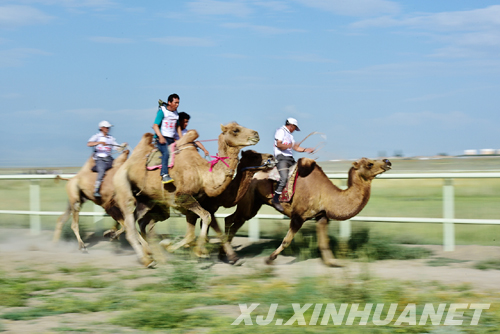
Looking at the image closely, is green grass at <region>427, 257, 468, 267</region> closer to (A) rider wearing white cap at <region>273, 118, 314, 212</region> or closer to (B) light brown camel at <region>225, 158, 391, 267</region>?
(B) light brown camel at <region>225, 158, 391, 267</region>

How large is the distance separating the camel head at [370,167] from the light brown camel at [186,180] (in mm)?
1807

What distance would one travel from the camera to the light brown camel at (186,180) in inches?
382

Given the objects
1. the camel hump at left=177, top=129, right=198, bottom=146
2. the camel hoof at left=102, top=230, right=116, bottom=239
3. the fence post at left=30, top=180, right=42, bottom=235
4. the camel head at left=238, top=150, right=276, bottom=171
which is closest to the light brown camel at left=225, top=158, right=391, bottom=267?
the camel head at left=238, top=150, right=276, bottom=171

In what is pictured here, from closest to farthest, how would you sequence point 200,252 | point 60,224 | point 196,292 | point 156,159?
point 196,292, point 200,252, point 156,159, point 60,224

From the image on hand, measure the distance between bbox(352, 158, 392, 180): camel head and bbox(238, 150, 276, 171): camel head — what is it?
1.48 metres

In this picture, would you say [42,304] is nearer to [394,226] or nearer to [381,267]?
[381,267]

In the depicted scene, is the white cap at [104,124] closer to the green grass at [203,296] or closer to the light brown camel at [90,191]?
the light brown camel at [90,191]

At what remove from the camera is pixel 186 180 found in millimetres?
9812

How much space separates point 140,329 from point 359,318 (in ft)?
7.63

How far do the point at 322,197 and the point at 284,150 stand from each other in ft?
3.56

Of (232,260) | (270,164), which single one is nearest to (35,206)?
(232,260)

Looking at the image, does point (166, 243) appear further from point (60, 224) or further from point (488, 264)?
point (488, 264)

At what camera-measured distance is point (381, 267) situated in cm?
929

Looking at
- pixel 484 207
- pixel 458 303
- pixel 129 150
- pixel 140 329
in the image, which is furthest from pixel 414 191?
pixel 140 329
